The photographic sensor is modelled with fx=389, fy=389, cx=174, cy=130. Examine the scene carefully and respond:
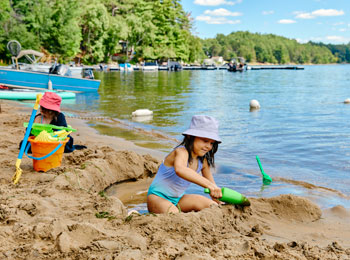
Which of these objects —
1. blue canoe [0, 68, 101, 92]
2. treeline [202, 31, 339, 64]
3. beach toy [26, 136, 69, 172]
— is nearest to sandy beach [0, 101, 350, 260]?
beach toy [26, 136, 69, 172]

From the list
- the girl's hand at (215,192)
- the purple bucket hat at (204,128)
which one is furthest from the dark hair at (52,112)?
the girl's hand at (215,192)

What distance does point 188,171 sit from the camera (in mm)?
3611

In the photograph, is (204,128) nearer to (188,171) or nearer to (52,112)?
(188,171)

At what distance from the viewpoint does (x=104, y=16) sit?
55.4 meters

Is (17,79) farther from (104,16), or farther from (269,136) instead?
(104,16)

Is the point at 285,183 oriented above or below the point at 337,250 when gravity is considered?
below

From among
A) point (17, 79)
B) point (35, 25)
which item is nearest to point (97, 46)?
point (35, 25)

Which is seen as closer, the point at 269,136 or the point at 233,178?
the point at 233,178

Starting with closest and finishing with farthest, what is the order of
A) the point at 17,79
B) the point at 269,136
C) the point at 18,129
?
the point at 18,129
the point at 269,136
the point at 17,79

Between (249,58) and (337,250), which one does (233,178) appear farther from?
(249,58)

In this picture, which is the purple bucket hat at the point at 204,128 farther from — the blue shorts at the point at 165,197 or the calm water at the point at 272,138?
the calm water at the point at 272,138

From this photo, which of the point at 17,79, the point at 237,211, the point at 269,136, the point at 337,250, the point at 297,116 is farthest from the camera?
the point at 17,79

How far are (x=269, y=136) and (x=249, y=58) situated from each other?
15455cm

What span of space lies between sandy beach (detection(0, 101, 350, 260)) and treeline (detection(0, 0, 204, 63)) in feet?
131
